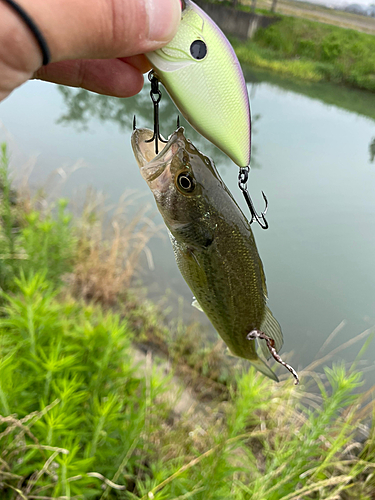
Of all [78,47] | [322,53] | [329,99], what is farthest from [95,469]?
[322,53]

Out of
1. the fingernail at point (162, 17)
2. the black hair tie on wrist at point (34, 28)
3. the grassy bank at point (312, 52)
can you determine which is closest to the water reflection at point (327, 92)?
the grassy bank at point (312, 52)

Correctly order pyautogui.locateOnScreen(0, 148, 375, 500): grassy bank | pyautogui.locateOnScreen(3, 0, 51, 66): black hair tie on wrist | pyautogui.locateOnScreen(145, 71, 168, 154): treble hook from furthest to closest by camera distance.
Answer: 1. pyautogui.locateOnScreen(0, 148, 375, 500): grassy bank
2. pyautogui.locateOnScreen(145, 71, 168, 154): treble hook
3. pyautogui.locateOnScreen(3, 0, 51, 66): black hair tie on wrist

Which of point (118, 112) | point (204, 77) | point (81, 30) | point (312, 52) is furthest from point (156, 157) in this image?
point (312, 52)

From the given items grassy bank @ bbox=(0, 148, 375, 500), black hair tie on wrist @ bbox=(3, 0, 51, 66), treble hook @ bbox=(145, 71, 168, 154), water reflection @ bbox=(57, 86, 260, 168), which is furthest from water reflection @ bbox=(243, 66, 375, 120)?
black hair tie on wrist @ bbox=(3, 0, 51, 66)

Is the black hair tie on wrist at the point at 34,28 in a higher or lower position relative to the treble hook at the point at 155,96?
higher

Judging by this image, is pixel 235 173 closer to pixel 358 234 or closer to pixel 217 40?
pixel 358 234

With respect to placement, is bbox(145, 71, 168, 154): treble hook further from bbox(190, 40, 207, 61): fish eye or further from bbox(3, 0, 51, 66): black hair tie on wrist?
bbox(3, 0, 51, 66): black hair tie on wrist

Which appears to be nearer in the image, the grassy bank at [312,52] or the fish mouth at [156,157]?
the fish mouth at [156,157]

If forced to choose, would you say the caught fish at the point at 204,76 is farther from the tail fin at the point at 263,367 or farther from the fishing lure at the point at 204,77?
the tail fin at the point at 263,367
